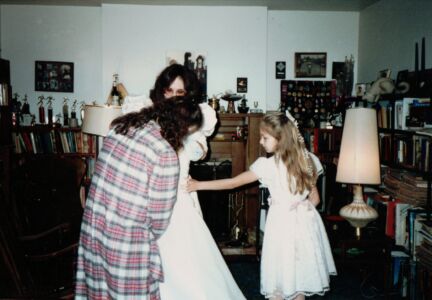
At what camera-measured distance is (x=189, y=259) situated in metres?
1.74

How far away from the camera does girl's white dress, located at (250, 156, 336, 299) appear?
2.21m

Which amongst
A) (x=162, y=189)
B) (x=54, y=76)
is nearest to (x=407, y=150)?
(x=162, y=189)

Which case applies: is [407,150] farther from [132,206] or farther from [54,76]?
[54,76]

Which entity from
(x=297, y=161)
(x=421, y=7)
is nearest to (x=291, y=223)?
(x=297, y=161)

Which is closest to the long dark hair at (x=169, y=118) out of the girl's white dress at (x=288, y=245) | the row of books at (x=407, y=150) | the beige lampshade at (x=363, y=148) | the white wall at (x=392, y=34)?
the girl's white dress at (x=288, y=245)

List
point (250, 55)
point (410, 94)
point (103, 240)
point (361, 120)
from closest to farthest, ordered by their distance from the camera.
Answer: point (103, 240) → point (361, 120) → point (410, 94) → point (250, 55)

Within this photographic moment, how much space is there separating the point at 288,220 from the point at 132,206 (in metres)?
1.14

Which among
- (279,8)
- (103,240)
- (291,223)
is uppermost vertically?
(279,8)

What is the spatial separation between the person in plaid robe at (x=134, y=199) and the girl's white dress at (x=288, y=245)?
92 cm

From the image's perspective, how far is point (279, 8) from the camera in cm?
459

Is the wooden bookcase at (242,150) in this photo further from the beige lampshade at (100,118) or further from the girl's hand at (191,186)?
the girl's hand at (191,186)

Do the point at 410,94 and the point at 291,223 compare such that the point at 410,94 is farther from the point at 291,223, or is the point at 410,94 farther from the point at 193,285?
the point at 193,285

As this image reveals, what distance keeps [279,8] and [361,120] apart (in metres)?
2.47

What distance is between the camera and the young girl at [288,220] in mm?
2207
